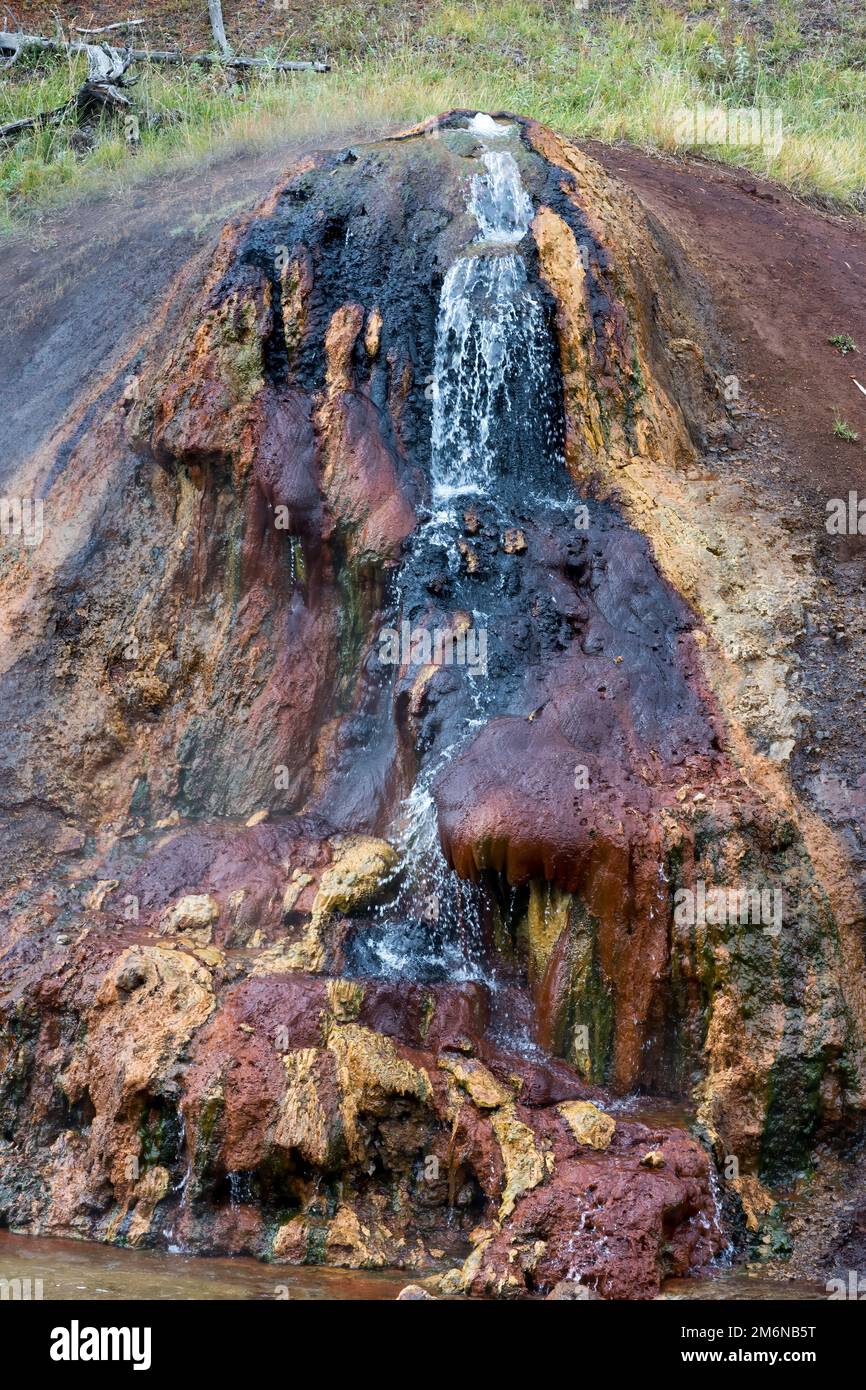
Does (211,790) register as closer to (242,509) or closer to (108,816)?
(108,816)

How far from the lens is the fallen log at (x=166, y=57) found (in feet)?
46.9

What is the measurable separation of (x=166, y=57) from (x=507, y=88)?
383 centimetres

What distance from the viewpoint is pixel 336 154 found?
9.34m

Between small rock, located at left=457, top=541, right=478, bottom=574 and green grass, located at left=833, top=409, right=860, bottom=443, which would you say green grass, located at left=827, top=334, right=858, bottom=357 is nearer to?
green grass, located at left=833, top=409, right=860, bottom=443

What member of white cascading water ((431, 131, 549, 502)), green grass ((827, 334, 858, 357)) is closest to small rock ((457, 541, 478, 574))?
white cascading water ((431, 131, 549, 502))

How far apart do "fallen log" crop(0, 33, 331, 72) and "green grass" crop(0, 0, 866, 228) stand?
0.17 meters

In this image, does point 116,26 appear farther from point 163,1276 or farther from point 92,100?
point 163,1276

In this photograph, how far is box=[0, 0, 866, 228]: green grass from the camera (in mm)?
12445

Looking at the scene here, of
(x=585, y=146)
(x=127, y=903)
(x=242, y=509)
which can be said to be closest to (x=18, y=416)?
(x=242, y=509)

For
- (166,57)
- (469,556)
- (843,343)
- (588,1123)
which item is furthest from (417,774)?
(166,57)

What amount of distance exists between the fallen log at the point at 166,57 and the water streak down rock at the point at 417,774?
5783mm

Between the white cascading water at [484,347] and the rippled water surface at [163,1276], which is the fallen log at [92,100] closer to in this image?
the white cascading water at [484,347]

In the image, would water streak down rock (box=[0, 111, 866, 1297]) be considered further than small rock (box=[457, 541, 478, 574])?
No

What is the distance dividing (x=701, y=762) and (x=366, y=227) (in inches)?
175
